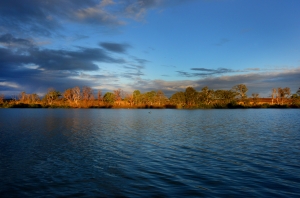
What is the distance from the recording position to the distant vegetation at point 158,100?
451 ft

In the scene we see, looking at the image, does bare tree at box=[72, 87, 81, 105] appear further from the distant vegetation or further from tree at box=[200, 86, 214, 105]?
tree at box=[200, 86, 214, 105]

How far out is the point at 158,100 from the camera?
152 meters

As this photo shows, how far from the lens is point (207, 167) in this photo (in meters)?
13.5

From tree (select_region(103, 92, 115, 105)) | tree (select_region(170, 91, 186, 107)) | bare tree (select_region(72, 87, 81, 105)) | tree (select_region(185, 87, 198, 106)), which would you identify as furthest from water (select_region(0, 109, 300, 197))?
tree (select_region(103, 92, 115, 105))

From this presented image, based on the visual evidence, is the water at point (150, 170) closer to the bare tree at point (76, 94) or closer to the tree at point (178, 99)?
the tree at point (178, 99)

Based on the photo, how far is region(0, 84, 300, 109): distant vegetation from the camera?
137 m

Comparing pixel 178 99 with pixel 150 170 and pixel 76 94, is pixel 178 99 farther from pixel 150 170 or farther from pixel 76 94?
pixel 150 170

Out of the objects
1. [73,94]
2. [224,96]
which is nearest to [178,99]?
[224,96]

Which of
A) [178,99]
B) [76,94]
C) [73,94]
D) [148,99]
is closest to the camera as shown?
[178,99]

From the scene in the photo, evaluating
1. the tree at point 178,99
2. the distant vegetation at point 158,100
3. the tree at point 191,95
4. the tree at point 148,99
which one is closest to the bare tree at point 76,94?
the distant vegetation at point 158,100

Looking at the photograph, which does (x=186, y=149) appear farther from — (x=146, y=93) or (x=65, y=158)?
(x=146, y=93)

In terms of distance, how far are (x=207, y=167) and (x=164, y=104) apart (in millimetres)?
136236

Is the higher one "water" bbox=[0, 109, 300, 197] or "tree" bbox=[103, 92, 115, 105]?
"tree" bbox=[103, 92, 115, 105]

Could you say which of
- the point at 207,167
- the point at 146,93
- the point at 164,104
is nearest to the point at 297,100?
the point at 164,104
